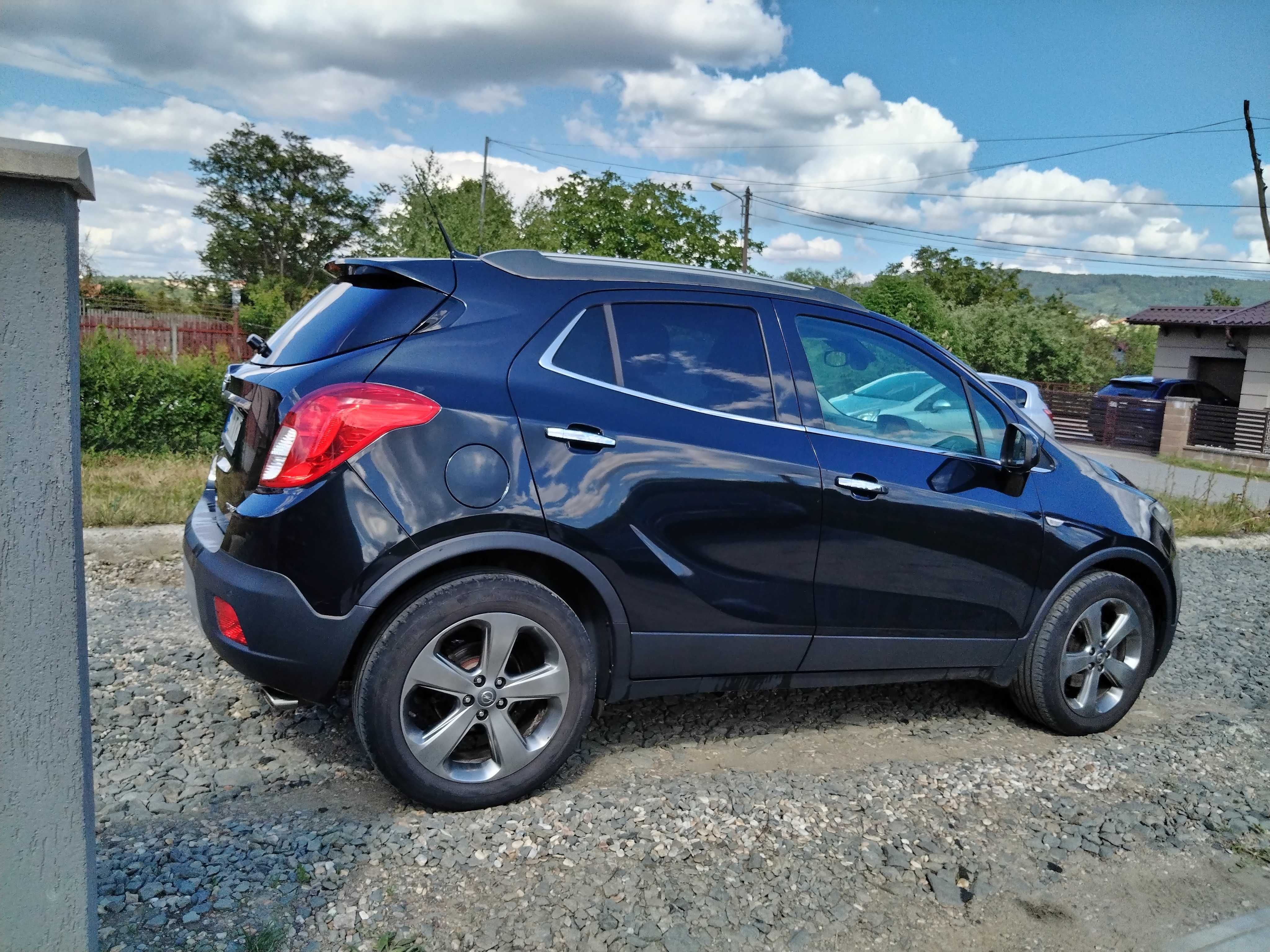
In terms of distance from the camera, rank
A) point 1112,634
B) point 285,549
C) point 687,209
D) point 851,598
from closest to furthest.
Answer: point 285,549
point 851,598
point 1112,634
point 687,209

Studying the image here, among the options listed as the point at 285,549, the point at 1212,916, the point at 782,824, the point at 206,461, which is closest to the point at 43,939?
the point at 285,549

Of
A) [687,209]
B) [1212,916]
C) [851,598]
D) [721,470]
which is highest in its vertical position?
[687,209]

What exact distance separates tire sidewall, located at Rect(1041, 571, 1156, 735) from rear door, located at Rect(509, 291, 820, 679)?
130cm

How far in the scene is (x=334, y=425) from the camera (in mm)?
3080

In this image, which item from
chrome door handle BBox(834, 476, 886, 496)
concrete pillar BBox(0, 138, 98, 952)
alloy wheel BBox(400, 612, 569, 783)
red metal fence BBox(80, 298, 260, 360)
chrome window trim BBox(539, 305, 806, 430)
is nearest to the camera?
concrete pillar BBox(0, 138, 98, 952)

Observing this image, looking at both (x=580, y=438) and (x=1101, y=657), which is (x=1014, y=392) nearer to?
(x=1101, y=657)

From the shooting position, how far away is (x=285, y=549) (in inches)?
121

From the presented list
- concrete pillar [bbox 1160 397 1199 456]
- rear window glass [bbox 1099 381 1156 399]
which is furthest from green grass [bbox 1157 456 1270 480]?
rear window glass [bbox 1099 381 1156 399]

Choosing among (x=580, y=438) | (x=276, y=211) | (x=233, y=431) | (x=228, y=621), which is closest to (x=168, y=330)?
(x=233, y=431)

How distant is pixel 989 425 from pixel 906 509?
70cm

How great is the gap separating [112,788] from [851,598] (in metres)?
2.69

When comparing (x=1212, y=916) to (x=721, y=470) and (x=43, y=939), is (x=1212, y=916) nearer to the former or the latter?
(x=721, y=470)

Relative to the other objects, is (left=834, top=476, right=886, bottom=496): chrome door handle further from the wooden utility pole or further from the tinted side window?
the wooden utility pole

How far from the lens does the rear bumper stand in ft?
10.1
